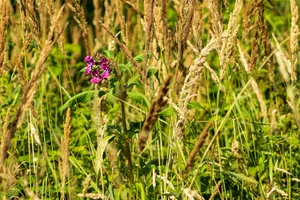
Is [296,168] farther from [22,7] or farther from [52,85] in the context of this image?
[52,85]

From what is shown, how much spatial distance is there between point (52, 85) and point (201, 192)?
2.02 metres

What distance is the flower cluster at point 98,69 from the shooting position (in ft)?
8.14

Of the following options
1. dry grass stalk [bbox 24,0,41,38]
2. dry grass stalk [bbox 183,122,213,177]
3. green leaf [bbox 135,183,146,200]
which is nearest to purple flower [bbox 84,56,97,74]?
dry grass stalk [bbox 24,0,41,38]

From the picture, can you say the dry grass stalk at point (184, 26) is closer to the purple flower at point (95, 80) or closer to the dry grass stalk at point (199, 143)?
the dry grass stalk at point (199, 143)

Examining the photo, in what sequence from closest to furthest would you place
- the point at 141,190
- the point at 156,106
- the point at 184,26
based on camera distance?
the point at 156,106 < the point at 184,26 < the point at 141,190

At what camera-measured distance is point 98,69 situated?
2.53m

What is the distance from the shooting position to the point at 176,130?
2.01 metres

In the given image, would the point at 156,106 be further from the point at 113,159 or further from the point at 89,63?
the point at 89,63

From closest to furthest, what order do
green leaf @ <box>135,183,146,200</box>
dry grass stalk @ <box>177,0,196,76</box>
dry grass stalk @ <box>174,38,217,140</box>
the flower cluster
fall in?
dry grass stalk @ <box>174,38,217,140</box>
dry grass stalk @ <box>177,0,196,76</box>
green leaf @ <box>135,183,146,200</box>
the flower cluster

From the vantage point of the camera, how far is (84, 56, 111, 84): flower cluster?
8.14 ft

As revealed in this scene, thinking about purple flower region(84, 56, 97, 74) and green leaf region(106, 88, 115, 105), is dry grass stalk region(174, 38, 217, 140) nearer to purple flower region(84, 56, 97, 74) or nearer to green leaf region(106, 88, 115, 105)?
green leaf region(106, 88, 115, 105)

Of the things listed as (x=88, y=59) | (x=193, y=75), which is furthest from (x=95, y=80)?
(x=193, y=75)

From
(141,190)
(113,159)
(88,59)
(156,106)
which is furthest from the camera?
(88,59)

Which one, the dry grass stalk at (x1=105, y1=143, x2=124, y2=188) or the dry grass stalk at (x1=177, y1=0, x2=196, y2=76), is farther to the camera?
the dry grass stalk at (x1=177, y1=0, x2=196, y2=76)
